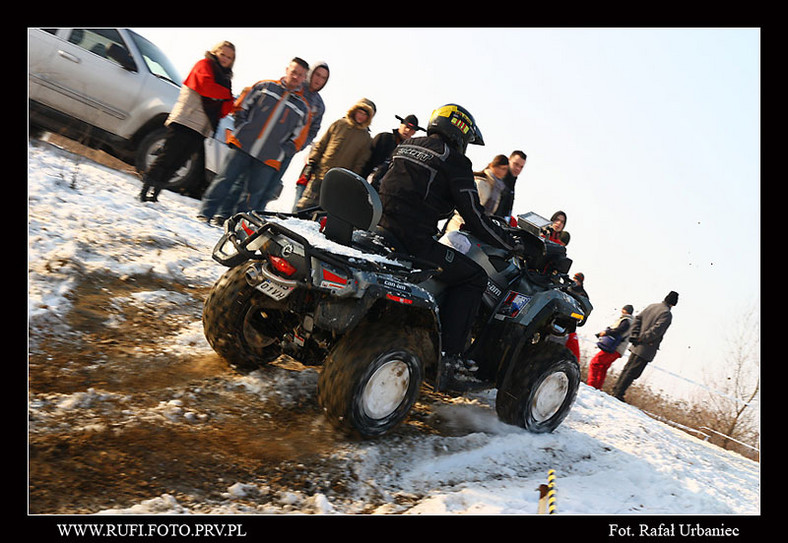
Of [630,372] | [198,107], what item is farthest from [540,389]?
[630,372]

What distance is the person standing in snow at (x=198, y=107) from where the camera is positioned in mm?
7984

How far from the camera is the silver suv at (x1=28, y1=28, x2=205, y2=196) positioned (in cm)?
863

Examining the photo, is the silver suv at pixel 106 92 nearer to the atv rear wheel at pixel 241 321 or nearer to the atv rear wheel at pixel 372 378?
the atv rear wheel at pixel 241 321

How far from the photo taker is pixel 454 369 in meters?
4.90

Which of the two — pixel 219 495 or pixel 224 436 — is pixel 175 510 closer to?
pixel 219 495

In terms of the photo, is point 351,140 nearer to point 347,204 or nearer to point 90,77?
point 90,77

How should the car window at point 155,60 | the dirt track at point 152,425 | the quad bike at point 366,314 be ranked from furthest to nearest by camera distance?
the car window at point 155,60
the quad bike at point 366,314
the dirt track at point 152,425

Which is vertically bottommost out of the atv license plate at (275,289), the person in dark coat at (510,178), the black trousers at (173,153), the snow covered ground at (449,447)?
the snow covered ground at (449,447)

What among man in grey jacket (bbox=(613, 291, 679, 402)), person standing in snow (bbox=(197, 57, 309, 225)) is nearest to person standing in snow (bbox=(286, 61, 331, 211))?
person standing in snow (bbox=(197, 57, 309, 225))

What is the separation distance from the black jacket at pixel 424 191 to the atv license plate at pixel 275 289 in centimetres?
107

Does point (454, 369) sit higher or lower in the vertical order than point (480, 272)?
lower

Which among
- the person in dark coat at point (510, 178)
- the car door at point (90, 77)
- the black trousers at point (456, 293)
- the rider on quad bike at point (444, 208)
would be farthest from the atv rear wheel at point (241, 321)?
the car door at point (90, 77)
